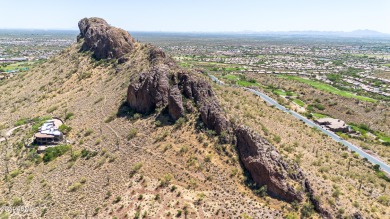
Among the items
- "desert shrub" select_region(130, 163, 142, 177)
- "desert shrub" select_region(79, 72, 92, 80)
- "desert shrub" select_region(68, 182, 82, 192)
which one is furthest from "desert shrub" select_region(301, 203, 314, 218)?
"desert shrub" select_region(79, 72, 92, 80)

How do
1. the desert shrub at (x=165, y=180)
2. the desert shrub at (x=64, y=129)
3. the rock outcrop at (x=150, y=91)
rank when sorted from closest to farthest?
the desert shrub at (x=165, y=180) → the rock outcrop at (x=150, y=91) → the desert shrub at (x=64, y=129)

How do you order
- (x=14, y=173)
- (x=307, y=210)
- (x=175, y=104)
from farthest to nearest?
→ (x=175, y=104)
(x=14, y=173)
(x=307, y=210)

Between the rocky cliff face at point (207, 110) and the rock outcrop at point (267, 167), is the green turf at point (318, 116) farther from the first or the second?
the rock outcrop at point (267, 167)

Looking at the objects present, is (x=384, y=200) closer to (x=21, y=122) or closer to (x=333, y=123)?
(x=333, y=123)

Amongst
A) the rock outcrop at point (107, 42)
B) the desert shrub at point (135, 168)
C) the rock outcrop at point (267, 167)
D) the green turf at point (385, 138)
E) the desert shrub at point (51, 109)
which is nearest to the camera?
the rock outcrop at point (267, 167)

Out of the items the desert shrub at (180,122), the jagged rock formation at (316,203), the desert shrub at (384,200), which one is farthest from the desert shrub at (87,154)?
the desert shrub at (384,200)

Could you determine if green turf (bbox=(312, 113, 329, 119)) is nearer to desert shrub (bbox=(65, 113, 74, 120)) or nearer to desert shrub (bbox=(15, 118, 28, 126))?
desert shrub (bbox=(65, 113, 74, 120))

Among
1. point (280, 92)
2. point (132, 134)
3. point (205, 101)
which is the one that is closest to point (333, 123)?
point (280, 92)
